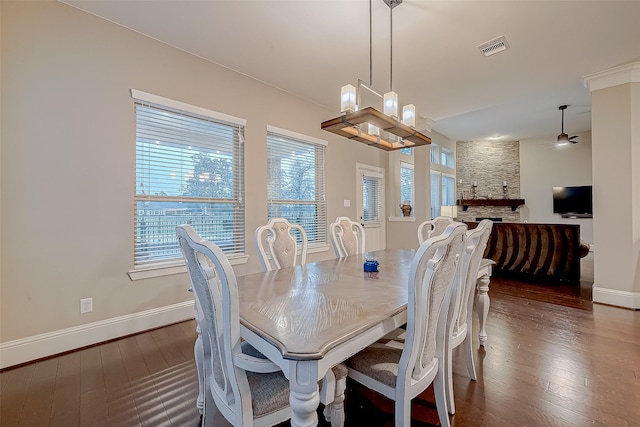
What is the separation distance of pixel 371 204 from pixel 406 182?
148cm

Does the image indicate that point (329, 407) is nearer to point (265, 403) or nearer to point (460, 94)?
point (265, 403)

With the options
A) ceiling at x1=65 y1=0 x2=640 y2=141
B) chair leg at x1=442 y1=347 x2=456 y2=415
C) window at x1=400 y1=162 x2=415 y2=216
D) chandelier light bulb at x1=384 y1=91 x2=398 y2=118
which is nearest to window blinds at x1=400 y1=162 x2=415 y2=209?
window at x1=400 y1=162 x2=415 y2=216

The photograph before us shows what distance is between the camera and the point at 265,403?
3.49ft

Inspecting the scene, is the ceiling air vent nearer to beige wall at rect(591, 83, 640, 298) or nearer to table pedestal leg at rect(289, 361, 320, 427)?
beige wall at rect(591, 83, 640, 298)

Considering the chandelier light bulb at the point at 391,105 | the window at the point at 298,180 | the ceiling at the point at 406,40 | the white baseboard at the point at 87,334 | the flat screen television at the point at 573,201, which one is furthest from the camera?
the flat screen television at the point at 573,201

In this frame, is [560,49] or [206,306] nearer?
[206,306]

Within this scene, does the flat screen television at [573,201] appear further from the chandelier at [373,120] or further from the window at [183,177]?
the window at [183,177]

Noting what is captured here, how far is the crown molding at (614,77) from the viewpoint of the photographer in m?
3.31

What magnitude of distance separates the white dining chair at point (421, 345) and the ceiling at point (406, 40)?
7.36ft

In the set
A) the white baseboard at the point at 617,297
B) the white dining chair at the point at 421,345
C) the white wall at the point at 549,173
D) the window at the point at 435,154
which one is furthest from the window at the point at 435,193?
the white dining chair at the point at 421,345

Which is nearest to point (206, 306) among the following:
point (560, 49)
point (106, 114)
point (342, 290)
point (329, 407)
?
point (342, 290)

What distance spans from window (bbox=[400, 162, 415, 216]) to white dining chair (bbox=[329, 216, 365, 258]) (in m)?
3.41

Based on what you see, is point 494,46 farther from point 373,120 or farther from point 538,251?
point 538,251

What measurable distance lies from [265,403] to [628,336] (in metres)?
3.40
